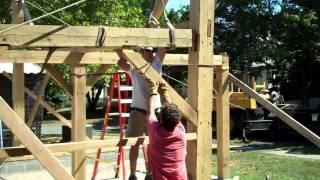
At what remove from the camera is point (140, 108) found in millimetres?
6461

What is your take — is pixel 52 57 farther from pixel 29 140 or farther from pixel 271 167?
pixel 271 167

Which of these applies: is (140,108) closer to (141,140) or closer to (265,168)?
(141,140)

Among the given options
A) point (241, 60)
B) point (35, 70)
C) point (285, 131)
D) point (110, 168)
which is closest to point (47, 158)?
point (110, 168)

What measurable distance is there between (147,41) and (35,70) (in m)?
10.0

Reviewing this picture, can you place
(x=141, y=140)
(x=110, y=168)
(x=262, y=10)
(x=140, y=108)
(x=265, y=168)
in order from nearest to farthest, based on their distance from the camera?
1. (x=141, y=140)
2. (x=140, y=108)
3. (x=110, y=168)
4. (x=265, y=168)
5. (x=262, y=10)

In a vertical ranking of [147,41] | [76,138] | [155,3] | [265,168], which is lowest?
[265,168]

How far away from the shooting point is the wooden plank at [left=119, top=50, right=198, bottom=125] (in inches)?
204

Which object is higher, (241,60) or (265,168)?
(241,60)

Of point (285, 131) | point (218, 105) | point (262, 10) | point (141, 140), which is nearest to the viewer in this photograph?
point (141, 140)

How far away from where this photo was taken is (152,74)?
17.5ft

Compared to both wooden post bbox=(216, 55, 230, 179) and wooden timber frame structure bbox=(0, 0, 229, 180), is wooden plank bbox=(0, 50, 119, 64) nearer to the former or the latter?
wooden timber frame structure bbox=(0, 0, 229, 180)

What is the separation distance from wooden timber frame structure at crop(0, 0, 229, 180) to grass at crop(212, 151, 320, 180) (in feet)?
11.1

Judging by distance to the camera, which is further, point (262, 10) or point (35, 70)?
point (262, 10)

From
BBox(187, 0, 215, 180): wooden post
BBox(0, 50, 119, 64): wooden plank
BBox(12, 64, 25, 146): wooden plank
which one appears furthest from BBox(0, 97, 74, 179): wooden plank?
BBox(12, 64, 25, 146): wooden plank
